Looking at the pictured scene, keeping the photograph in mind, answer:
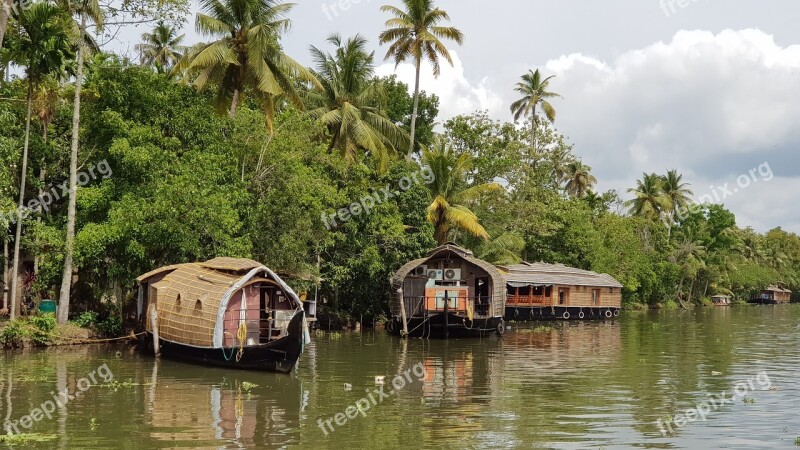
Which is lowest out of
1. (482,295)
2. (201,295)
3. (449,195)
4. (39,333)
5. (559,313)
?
(39,333)

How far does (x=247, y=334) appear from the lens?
21047 mm

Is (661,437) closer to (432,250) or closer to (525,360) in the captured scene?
(525,360)

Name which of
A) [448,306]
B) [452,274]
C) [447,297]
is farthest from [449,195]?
[447,297]

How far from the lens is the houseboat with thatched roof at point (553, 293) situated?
4525 centimetres

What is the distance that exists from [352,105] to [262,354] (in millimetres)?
20604

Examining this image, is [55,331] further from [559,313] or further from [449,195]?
[559,313]

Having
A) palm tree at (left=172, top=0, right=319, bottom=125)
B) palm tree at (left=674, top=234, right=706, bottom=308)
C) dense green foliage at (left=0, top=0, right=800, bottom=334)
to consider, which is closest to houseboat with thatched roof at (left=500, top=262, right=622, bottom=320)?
dense green foliage at (left=0, top=0, right=800, bottom=334)

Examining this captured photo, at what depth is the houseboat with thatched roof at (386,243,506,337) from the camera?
31.2 metres

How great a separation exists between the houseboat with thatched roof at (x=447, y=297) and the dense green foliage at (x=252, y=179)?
4.61ft

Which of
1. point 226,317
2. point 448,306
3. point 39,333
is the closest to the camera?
point 226,317

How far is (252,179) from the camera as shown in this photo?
29328 mm

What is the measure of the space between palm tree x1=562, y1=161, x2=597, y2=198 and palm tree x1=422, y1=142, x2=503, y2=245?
33.2 metres
